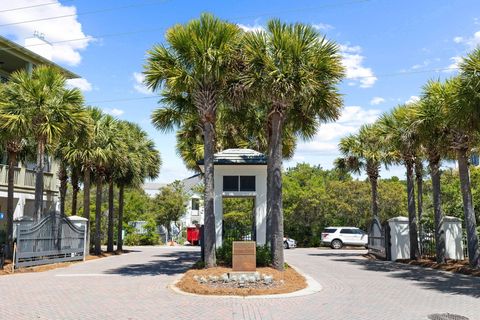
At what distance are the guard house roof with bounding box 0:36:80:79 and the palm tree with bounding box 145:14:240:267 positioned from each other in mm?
15735

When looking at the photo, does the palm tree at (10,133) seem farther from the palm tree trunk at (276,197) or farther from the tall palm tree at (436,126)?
the tall palm tree at (436,126)

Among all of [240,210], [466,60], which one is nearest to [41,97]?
[466,60]

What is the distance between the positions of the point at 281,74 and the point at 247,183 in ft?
19.3

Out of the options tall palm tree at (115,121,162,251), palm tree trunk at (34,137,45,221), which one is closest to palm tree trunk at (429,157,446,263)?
tall palm tree at (115,121,162,251)

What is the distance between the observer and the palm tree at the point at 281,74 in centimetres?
1397

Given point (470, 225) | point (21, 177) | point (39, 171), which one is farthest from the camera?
point (21, 177)

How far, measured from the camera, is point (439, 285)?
41.6ft

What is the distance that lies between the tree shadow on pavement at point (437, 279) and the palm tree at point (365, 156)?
898 cm

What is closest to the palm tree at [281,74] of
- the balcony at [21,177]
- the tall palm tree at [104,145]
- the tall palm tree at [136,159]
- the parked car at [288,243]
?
the tall palm tree at [104,145]

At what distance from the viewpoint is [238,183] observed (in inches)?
719

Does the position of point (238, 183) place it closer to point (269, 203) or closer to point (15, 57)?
point (269, 203)

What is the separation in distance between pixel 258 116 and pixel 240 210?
21738 mm

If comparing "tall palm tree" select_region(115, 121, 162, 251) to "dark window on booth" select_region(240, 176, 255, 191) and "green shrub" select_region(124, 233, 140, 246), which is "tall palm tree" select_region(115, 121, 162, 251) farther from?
"green shrub" select_region(124, 233, 140, 246)

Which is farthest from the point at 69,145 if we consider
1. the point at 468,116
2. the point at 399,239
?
the point at 468,116
